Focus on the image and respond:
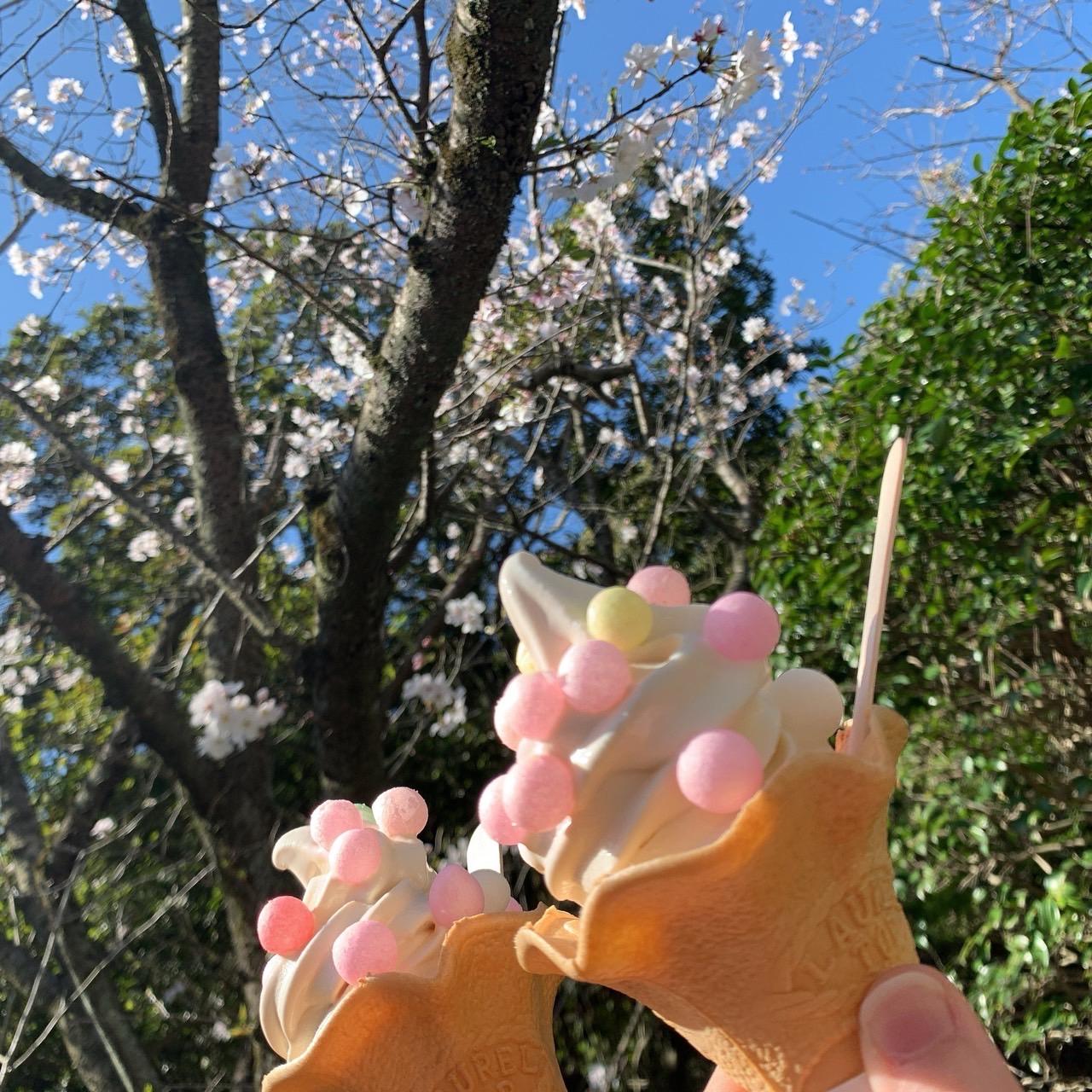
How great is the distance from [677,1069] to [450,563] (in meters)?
3.82

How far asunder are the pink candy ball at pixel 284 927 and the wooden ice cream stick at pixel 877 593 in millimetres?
805

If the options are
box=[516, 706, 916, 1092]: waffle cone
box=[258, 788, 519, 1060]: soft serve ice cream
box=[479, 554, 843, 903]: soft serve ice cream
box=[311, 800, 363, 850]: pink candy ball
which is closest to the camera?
box=[516, 706, 916, 1092]: waffle cone

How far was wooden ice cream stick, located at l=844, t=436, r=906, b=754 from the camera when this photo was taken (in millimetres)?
950

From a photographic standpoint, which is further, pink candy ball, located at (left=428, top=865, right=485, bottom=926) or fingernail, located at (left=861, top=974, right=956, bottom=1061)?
pink candy ball, located at (left=428, top=865, right=485, bottom=926)

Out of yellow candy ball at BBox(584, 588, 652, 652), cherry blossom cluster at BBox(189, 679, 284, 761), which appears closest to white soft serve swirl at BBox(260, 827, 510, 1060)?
yellow candy ball at BBox(584, 588, 652, 652)

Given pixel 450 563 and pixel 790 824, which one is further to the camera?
pixel 450 563

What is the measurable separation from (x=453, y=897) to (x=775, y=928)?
0.49 meters

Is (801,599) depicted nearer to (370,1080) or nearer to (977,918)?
(977,918)

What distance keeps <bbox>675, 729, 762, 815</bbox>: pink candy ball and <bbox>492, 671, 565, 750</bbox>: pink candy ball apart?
0.17 meters

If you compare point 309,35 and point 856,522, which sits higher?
point 309,35

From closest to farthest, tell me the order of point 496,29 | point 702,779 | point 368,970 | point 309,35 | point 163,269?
point 702,779
point 368,970
point 496,29
point 309,35
point 163,269

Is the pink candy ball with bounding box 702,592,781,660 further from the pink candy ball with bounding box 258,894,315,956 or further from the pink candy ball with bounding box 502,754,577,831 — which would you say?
the pink candy ball with bounding box 258,894,315,956

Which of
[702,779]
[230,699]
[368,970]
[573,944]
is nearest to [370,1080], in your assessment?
[368,970]

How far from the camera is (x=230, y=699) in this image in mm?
3666
